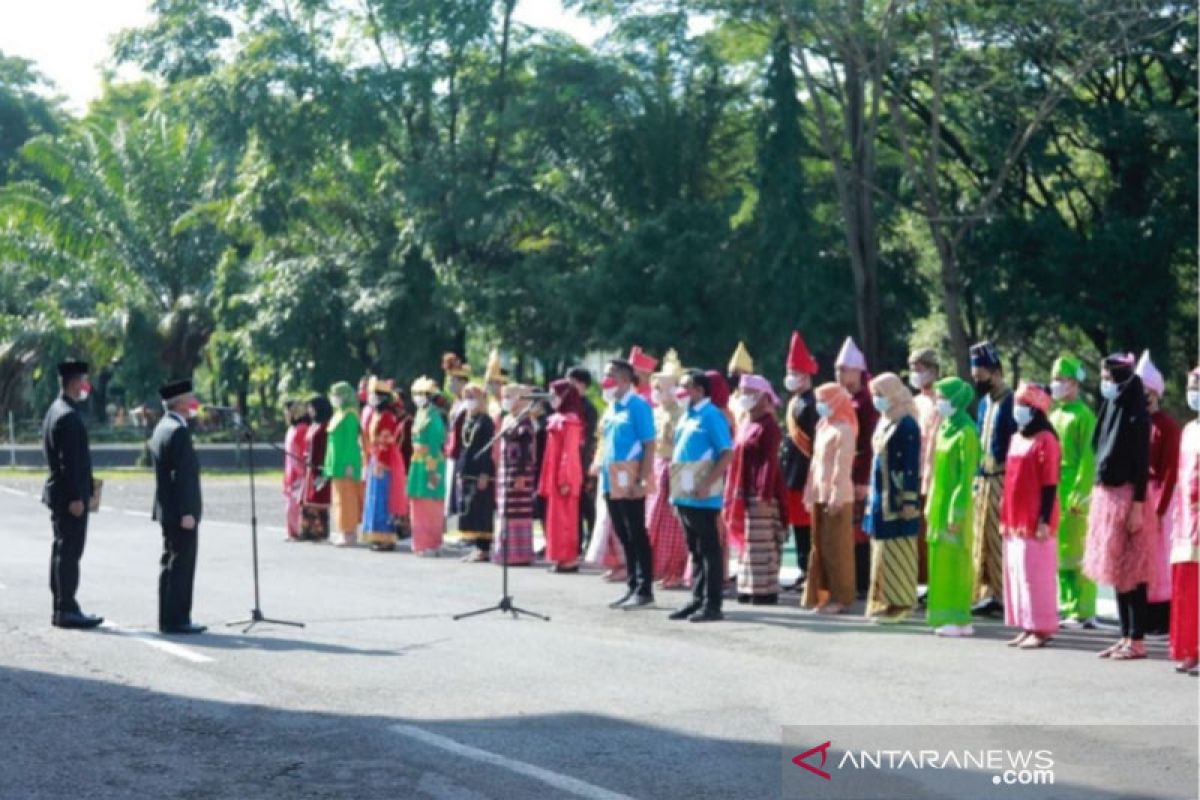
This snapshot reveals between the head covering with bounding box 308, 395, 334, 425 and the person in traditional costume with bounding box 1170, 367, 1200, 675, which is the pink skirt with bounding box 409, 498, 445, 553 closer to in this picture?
the head covering with bounding box 308, 395, 334, 425

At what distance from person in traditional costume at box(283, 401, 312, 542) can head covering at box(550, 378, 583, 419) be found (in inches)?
183

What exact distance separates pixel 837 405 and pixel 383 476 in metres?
8.24

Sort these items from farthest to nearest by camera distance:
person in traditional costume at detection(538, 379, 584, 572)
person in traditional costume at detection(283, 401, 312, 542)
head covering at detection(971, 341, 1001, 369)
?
person in traditional costume at detection(283, 401, 312, 542) < person in traditional costume at detection(538, 379, 584, 572) < head covering at detection(971, 341, 1001, 369)

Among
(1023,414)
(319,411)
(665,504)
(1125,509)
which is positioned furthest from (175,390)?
(319,411)

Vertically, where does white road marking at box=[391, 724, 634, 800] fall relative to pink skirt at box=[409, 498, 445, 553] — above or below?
below

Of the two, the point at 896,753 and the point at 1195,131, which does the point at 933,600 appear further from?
the point at 1195,131

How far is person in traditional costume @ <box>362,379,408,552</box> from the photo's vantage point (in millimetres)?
22094

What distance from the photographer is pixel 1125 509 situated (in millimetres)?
12242

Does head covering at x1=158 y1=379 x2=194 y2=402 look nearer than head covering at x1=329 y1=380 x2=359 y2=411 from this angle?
Yes

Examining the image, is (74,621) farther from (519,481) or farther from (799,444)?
(799,444)

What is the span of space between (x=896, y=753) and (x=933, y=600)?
4.80 metres

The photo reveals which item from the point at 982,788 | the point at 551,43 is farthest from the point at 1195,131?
the point at 982,788

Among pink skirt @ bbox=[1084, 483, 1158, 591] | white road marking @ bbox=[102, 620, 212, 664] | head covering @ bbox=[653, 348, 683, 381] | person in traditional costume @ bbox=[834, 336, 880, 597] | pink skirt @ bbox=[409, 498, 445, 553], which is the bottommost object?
white road marking @ bbox=[102, 620, 212, 664]

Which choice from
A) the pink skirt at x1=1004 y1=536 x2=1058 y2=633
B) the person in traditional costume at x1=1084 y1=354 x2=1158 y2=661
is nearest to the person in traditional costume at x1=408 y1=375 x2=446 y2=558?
the pink skirt at x1=1004 y1=536 x2=1058 y2=633
